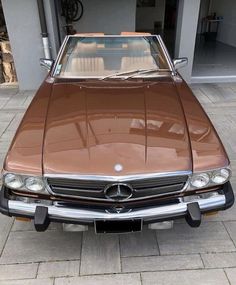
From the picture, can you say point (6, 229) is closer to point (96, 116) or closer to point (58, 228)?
point (58, 228)

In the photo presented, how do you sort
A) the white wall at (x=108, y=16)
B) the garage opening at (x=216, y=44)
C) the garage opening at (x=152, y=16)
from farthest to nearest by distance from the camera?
the garage opening at (x=152, y=16)
the white wall at (x=108, y=16)
the garage opening at (x=216, y=44)

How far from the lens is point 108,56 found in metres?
3.32

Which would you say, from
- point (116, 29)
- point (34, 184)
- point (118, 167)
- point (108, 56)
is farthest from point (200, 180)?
point (116, 29)

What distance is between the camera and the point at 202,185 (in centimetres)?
200

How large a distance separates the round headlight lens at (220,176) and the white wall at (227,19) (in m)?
9.42

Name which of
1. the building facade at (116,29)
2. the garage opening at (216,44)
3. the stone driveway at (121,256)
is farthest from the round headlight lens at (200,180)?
the garage opening at (216,44)

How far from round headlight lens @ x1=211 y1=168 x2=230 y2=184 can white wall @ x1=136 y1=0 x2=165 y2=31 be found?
13.1m

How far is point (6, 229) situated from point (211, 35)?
36.1 ft

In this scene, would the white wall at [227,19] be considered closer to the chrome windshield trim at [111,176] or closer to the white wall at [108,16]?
the white wall at [108,16]

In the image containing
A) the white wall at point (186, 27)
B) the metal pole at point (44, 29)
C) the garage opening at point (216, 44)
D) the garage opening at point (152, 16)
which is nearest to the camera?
the metal pole at point (44, 29)

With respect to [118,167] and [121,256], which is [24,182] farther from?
[121,256]

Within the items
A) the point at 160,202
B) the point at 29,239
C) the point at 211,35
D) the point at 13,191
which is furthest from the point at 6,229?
the point at 211,35

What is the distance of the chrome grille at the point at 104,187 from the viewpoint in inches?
74.0

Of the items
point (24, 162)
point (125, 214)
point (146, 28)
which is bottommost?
point (146, 28)
